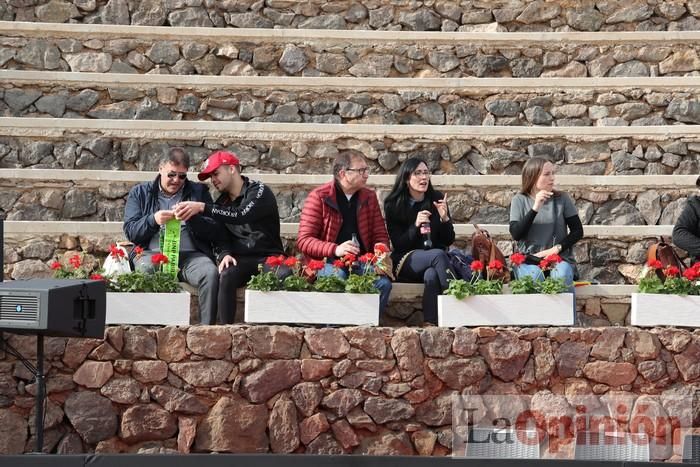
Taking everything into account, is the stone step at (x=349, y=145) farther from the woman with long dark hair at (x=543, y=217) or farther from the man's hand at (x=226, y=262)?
the man's hand at (x=226, y=262)

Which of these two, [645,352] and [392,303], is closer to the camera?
[645,352]

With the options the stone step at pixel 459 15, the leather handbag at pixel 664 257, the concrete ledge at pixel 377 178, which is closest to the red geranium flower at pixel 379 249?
the concrete ledge at pixel 377 178

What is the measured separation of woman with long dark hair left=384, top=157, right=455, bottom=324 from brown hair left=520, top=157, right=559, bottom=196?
56 centimetres

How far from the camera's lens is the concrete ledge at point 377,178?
9078 mm

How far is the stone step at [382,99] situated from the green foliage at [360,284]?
2.57 metres

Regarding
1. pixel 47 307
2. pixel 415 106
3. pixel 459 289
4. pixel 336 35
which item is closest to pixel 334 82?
pixel 336 35

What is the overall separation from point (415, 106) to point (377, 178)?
3.12 ft

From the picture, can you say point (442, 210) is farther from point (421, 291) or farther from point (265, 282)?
point (265, 282)

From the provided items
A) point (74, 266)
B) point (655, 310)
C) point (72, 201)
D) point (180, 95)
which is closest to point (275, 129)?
point (180, 95)

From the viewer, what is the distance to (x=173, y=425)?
24.3 ft

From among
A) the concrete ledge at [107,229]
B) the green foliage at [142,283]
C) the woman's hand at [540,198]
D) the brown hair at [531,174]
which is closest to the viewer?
the green foliage at [142,283]

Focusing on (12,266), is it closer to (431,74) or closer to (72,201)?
(72,201)

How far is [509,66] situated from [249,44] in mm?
1962

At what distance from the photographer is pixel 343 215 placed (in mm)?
8234
